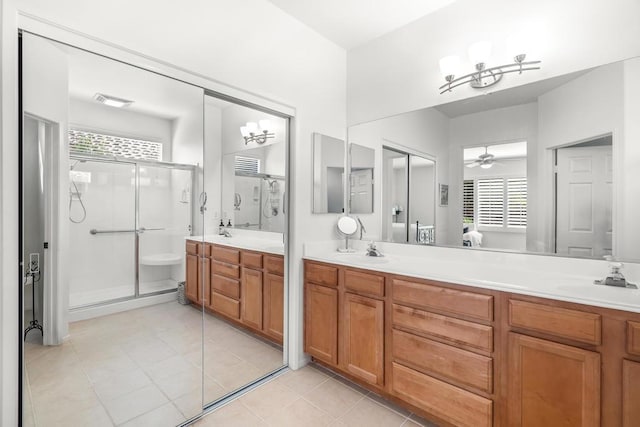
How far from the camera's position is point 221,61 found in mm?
1949

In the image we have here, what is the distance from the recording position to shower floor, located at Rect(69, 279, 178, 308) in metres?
1.54

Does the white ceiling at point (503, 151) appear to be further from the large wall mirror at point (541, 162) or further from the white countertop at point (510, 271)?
the white countertop at point (510, 271)

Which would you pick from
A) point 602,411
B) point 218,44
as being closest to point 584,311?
point 602,411

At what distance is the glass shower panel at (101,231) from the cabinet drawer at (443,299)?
164 cm

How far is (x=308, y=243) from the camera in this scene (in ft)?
8.32

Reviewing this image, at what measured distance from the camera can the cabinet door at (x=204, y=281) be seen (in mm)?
2139

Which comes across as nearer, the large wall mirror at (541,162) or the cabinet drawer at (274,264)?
the large wall mirror at (541,162)

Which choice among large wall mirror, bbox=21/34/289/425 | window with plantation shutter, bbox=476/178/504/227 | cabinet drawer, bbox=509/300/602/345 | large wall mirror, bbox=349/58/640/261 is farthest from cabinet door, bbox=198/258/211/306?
window with plantation shutter, bbox=476/178/504/227

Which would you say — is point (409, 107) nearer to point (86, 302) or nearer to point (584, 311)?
point (584, 311)

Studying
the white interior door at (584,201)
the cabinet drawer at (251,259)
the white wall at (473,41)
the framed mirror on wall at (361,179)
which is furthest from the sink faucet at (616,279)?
A: the cabinet drawer at (251,259)

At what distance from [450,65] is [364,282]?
5.36 ft

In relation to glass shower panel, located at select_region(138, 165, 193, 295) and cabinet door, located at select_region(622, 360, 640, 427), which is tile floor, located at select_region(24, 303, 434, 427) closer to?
glass shower panel, located at select_region(138, 165, 193, 295)

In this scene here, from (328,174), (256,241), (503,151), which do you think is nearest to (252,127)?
(328,174)

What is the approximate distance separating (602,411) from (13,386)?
8.18ft
